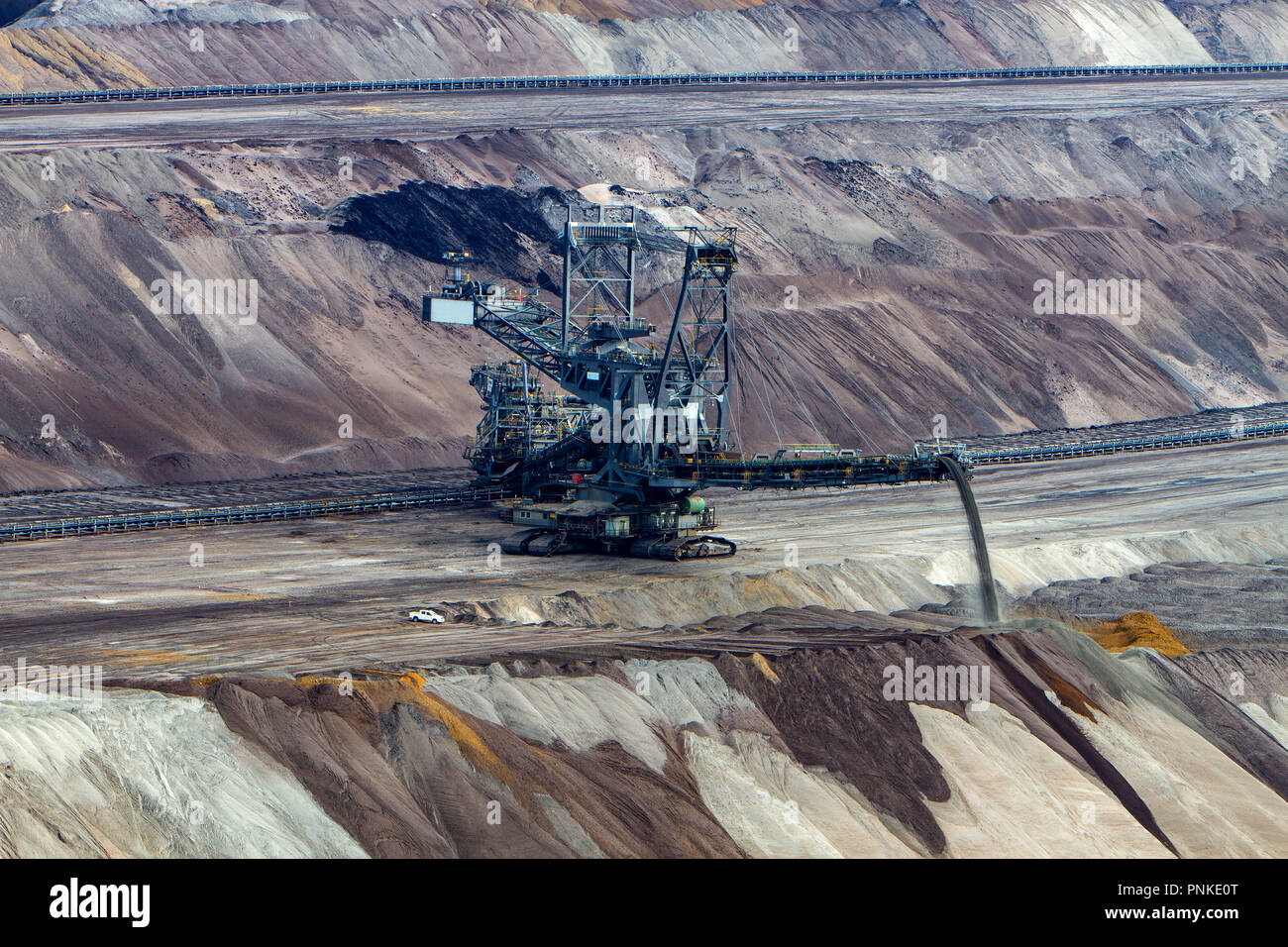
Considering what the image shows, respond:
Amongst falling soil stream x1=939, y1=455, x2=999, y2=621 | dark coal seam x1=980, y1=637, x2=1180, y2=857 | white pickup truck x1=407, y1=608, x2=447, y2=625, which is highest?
falling soil stream x1=939, y1=455, x2=999, y2=621

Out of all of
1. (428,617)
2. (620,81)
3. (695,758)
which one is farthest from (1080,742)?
(620,81)

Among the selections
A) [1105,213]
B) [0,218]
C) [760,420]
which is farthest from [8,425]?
[1105,213]

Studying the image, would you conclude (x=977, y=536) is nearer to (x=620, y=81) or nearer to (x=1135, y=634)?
→ (x=1135, y=634)

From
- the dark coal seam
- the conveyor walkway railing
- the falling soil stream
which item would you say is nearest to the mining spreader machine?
the falling soil stream

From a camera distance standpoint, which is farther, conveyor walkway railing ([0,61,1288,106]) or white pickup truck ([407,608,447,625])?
conveyor walkway railing ([0,61,1288,106])

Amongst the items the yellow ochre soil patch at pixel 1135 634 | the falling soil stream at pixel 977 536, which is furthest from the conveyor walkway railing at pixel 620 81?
the yellow ochre soil patch at pixel 1135 634

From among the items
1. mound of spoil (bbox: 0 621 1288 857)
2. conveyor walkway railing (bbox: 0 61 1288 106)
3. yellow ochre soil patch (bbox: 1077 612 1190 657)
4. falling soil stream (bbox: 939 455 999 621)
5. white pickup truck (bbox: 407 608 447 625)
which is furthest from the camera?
conveyor walkway railing (bbox: 0 61 1288 106)

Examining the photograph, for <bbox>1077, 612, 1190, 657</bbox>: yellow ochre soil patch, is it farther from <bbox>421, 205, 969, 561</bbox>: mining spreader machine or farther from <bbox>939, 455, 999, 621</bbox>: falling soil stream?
<bbox>421, 205, 969, 561</bbox>: mining spreader machine

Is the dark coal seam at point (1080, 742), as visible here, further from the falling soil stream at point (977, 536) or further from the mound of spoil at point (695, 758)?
the falling soil stream at point (977, 536)
